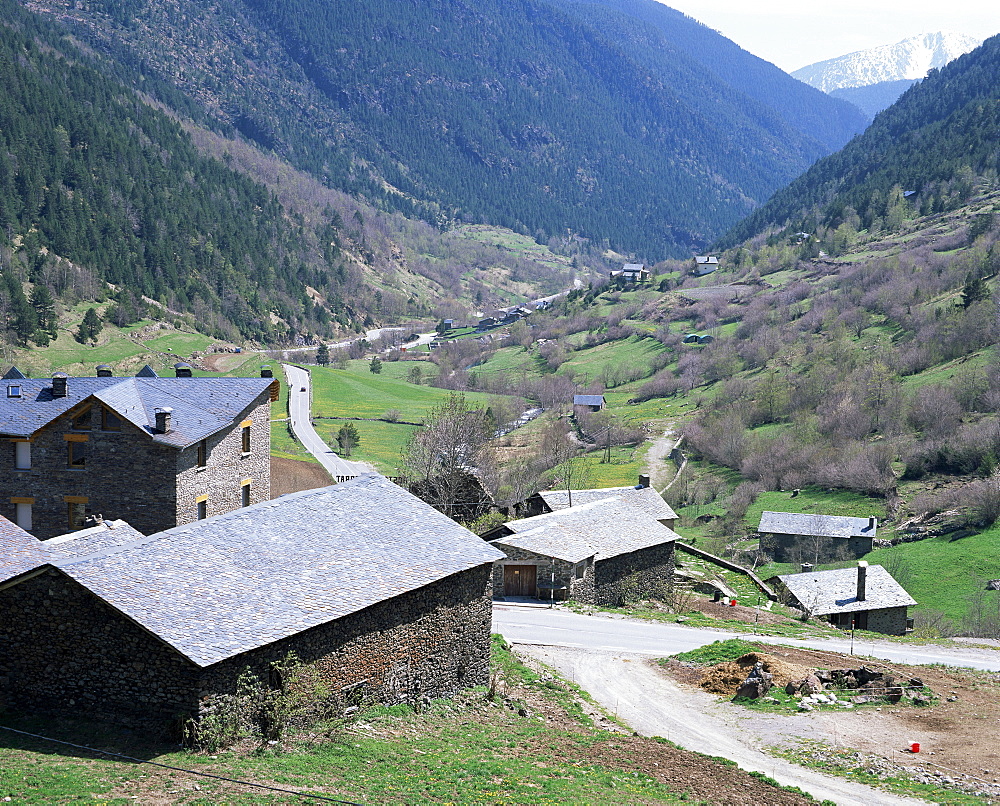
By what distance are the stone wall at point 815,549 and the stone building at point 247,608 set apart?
51.5 m

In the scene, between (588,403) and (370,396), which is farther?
(370,396)

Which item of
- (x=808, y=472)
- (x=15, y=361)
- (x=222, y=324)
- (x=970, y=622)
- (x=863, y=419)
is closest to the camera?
(x=970, y=622)

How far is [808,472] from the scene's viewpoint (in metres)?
96.6

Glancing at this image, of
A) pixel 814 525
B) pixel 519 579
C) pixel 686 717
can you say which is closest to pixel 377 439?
pixel 814 525

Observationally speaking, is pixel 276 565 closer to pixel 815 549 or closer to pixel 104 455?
pixel 104 455

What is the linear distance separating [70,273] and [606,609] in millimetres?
134146

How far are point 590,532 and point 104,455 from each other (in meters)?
22.5

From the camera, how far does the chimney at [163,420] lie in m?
39.3

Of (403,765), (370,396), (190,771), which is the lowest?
(403,765)

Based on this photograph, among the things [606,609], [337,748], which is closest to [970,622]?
[606,609]

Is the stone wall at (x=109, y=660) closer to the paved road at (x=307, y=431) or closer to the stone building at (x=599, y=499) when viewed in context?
the stone building at (x=599, y=499)

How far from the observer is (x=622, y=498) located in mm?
63406

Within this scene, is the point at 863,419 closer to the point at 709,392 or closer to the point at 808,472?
the point at 808,472

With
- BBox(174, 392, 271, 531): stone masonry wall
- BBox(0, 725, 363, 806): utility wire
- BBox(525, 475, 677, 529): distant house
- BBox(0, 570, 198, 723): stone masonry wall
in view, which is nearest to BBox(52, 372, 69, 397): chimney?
BBox(174, 392, 271, 531): stone masonry wall
